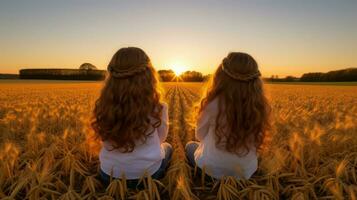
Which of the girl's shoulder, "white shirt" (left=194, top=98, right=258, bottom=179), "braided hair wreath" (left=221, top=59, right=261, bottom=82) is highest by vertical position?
"braided hair wreath" (left=221, top=59, right=261, bottom=82)

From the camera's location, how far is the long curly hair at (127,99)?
3176 mm

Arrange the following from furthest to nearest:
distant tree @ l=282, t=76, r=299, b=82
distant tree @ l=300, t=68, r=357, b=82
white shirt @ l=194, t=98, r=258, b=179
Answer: distant tree @ l=282, t=76, r=299, b=82 < distant tree @ l=300, t=68, r=357, b=82 < white shirt @ l=194, t=98, r=258, b=179

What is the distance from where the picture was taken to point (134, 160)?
10.9ft

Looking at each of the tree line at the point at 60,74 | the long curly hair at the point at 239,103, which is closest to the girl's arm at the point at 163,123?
the long curly hair at the point at 239,103

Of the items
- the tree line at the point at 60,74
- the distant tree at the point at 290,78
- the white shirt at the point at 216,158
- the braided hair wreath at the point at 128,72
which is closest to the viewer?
the braided hair wreath at the point at 128,72

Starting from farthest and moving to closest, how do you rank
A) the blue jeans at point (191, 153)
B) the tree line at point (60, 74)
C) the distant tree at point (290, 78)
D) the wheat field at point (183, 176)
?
1. the distant tree at point (290, 78)
2. the tree line at point (60, 74)
3. the blue jeans at point (191, 153)
4. the wheat field at point (183, 176)

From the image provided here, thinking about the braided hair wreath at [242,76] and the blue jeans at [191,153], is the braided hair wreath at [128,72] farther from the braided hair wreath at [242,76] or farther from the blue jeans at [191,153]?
the blue jeans at [191,153]

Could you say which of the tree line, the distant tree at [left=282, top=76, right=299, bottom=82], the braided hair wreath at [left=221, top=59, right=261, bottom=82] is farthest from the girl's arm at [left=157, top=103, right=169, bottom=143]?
the distant tree at [left=282, top=76, right=299, bottom=82]

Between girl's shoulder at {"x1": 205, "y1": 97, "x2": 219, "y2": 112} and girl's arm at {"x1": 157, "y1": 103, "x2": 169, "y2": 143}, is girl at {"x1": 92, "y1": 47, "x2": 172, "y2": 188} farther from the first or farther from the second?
girl's shoulder at {"x1": 205, "y1": 97, "x2": 219, "y2": 112}

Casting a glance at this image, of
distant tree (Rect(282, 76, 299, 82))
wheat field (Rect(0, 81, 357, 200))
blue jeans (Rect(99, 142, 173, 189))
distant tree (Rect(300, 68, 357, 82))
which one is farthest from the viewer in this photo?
distant tree (Rect(282, 76, 299, 82))

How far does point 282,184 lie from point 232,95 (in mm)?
1155

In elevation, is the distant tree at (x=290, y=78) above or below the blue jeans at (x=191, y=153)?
below

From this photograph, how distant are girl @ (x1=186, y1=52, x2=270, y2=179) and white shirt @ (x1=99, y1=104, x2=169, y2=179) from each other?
0.51m

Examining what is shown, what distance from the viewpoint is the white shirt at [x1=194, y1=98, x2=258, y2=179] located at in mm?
3422
